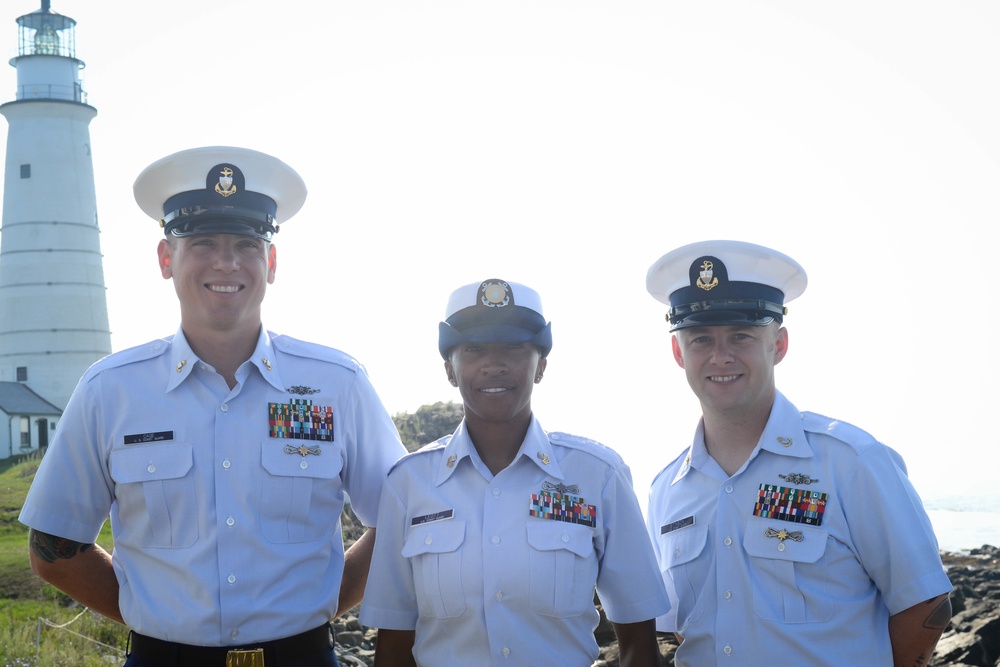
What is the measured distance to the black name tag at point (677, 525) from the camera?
380cm

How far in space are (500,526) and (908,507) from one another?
54.7 inches

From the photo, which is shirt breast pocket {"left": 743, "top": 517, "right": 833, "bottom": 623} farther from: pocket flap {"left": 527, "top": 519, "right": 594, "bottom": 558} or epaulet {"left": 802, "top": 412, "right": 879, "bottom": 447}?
pocket flap {"left": 527, "top": 519, "right": 594, "bottom": 558}

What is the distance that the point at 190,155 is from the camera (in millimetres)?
4074

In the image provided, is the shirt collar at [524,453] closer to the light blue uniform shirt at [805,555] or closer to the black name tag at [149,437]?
the light blue uniform shirt at [805,555]

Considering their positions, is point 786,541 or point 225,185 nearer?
point 786,541

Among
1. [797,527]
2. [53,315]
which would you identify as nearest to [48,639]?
[797,527]

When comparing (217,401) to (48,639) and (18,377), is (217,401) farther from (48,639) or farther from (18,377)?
(18,377)

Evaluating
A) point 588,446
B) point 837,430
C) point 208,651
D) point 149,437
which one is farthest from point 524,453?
point 149,437

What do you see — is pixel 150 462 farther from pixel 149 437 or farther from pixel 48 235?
pixel 48 235

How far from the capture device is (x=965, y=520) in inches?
821

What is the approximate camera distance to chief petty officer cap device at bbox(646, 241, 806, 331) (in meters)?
3.77

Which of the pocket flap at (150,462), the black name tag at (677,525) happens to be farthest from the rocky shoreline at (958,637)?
the pocket flap at (150,462)

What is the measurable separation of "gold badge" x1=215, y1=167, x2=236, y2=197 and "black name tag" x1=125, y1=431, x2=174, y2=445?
37.4 inches

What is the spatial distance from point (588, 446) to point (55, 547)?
83.9 inches
